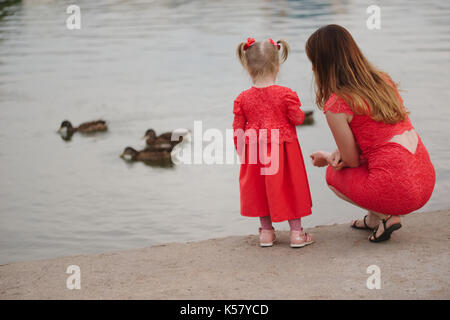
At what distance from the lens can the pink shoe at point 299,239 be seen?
372 centimetres

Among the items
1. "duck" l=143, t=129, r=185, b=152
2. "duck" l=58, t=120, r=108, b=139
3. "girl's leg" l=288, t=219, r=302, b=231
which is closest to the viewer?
"girl's leg" l=288, t=219, r=302, b=231

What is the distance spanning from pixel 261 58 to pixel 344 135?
67 cm

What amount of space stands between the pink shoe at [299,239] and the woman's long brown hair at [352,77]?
2.66 ft

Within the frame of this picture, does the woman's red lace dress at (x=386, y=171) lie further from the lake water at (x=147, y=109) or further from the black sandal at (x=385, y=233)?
the lake water at (x=147, y=109)

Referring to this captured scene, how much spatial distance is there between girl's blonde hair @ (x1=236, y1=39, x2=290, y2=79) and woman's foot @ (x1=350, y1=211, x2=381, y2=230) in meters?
1.05

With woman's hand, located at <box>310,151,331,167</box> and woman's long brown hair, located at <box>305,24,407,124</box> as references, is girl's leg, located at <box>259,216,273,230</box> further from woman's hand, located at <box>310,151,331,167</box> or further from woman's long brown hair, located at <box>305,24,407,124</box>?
woman's long brown hair, located at <box>305,24,407,124</box>

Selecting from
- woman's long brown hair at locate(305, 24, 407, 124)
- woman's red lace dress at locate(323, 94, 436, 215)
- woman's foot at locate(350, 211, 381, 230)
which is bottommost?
woman's foot at locate(350, 211, 381, 230)

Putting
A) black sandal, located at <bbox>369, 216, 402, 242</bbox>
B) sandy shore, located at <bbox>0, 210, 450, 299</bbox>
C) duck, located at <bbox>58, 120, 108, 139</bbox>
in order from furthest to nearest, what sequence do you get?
duck, located at <bbox>58, 120, 108, 139</bbox>
black sandal, located at <bbox>369, 216, 402, 242</bbox>
sandy shore, located at <bbox>0, 210, 450, 299</bbox>

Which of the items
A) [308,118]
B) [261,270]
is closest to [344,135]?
[261,270]

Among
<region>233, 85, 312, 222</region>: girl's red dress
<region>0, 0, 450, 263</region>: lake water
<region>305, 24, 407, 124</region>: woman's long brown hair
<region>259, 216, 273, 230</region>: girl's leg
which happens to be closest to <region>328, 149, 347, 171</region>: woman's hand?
<region>233, 85, 312, 222</region>: girl's red dress

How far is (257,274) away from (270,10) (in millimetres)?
17651

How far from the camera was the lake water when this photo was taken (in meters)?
5.71

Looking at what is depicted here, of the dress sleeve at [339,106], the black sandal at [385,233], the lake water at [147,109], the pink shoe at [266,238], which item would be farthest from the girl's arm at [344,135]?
the lake water at [147,109]

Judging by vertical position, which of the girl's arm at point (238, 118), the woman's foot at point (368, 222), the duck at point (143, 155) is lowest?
the duck at point (143, 155)
